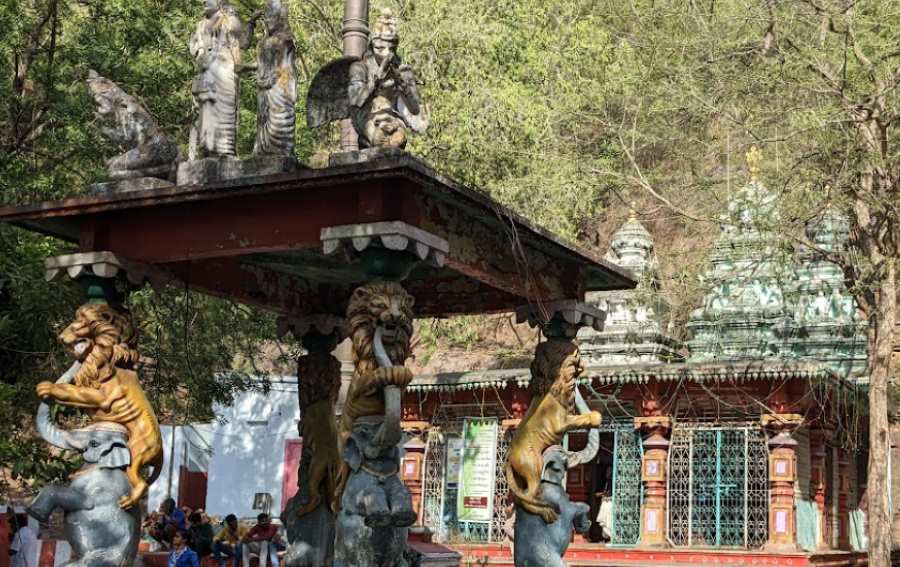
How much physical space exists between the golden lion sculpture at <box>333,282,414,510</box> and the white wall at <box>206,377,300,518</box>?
22869 millimetres

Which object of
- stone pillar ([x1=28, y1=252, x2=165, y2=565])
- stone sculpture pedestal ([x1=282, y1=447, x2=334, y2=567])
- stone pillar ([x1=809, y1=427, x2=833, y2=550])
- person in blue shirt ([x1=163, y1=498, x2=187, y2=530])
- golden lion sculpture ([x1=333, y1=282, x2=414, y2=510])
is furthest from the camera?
stone pillar ([x1=809, y1=427, x2=833, y2=550])

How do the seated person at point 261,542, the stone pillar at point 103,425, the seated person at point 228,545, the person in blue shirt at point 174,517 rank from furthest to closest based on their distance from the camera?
the person in blue shirt at point 174,517, the seated person at point 228,545, the seated person at point 261,542, the stone pillar at point 103,425

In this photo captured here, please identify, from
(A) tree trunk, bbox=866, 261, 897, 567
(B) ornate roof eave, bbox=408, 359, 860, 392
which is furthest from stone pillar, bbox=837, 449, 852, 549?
(A) tree trunk, bbox=866, 261, 897, 567

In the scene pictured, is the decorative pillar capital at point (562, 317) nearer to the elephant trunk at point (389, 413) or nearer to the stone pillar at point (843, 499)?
the elephant trunk at point (389, 413)

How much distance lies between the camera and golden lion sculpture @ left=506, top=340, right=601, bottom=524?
852 centimetres

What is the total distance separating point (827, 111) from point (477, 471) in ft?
35.3

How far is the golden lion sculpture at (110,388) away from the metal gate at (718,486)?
1490 centimetres

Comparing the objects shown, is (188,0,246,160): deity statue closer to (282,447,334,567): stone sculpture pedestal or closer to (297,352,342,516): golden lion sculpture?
(297,352,342,516): golden lion sculpture

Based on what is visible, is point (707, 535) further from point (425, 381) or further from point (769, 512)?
point (425, 381)

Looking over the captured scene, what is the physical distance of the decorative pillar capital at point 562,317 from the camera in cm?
902

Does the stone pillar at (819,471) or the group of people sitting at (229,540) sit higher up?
the stone pillar at (819,471)

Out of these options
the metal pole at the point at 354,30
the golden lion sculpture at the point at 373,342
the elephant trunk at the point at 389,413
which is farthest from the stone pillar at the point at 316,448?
the elephant trunk at the point at 389,413

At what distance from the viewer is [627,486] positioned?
2291 centimetres

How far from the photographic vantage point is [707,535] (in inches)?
853
